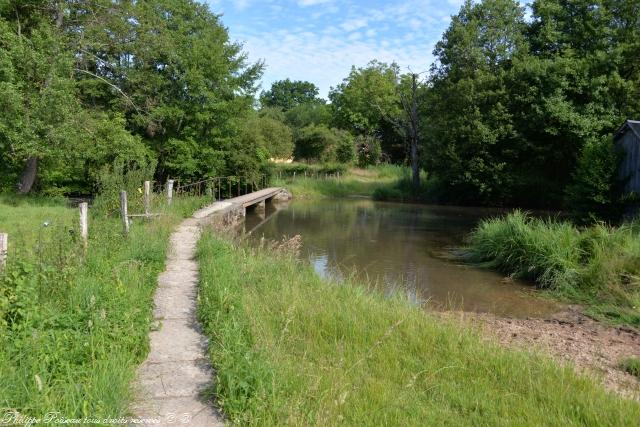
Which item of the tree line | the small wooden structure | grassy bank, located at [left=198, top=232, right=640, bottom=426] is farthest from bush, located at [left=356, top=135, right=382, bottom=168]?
grassy bank, located at [left=198, top=232, right=640, bottom=426]

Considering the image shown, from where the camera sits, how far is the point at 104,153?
61.8 ft

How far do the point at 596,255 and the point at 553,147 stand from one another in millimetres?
17156

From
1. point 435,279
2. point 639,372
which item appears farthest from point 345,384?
point 435,279

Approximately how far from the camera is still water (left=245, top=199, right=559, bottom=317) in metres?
9.21

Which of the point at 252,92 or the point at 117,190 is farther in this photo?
the point at 252,92

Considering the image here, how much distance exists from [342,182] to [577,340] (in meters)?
31.7

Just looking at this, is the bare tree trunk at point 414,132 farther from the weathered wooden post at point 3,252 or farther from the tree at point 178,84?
the weathered wooden post at point 3,252

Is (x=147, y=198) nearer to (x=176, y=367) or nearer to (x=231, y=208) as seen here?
(x=231, y=208)

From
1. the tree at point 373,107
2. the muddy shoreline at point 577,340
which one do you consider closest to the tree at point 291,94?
the tree at point 373,107

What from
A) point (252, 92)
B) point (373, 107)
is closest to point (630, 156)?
point (252, 92)

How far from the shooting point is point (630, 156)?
1494 cm

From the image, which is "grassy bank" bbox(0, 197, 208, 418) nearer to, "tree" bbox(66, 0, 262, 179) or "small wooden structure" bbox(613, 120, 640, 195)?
"small wooden structure" bbox(613, 120, 640, 195)

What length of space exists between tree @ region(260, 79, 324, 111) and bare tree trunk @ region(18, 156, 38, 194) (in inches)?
2884

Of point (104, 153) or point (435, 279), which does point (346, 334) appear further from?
point (104, 153)
